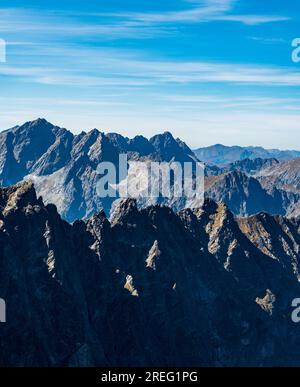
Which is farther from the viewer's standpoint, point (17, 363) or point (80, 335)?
point (80, 335)

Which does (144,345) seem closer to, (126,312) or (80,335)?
(126,312)

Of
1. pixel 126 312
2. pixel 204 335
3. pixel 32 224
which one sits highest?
pixel 32 224

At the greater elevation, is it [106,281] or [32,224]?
[32,224]

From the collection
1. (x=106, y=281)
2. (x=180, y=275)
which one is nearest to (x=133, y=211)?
(x=180, y=275)

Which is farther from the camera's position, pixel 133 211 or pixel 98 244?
pixel 133 211
